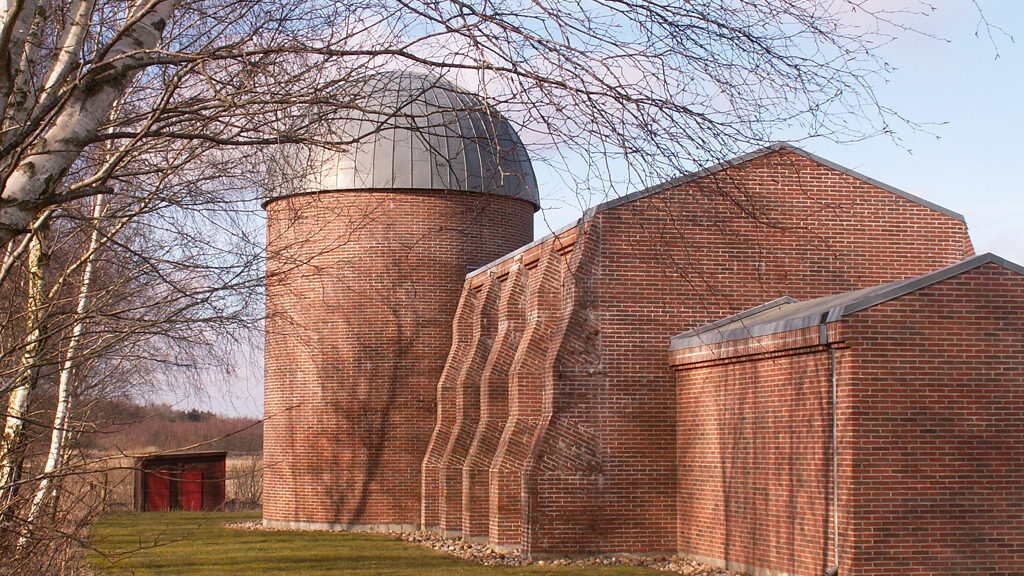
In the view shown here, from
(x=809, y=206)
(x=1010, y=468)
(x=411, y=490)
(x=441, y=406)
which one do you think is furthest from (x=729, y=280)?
(x=411, y=490)

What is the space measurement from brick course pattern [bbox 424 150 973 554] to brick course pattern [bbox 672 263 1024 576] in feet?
11.6

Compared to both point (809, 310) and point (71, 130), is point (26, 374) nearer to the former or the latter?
point (71, 130)

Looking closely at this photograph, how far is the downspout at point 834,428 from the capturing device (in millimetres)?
12664

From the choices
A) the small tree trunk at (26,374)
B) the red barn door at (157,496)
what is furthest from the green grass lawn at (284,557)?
the red barn door at (157,496)

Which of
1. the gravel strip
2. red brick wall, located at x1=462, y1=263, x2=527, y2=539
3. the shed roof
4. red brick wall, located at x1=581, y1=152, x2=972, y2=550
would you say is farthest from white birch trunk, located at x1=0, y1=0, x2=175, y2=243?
red brick wall, located at x1=462, y1=263, x2=527, y2=539

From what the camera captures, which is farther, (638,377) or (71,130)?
(638,377)

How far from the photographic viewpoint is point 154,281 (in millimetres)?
10555

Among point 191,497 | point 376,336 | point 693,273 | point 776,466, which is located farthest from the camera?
point 191,497

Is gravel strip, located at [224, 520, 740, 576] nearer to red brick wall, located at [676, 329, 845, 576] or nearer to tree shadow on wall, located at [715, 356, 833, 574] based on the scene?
red brick wall, located at [676, 329, 845, 576]

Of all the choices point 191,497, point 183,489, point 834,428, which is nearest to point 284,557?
point 834,428

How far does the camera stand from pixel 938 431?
12.7m

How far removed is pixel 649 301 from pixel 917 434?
17.4ft

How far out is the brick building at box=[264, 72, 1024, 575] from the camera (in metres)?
12.6

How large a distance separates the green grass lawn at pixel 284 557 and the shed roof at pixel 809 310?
11.2ft
